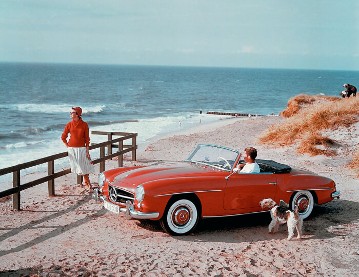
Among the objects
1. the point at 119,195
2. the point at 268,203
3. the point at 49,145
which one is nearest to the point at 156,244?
the point at 119,195

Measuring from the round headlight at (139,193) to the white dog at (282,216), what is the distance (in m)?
2.01

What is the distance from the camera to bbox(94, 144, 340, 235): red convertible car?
7.85 m

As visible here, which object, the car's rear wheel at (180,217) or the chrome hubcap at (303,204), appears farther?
the chrome hubcap at (303,204)

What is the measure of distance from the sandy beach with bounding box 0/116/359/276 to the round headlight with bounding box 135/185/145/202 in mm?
643

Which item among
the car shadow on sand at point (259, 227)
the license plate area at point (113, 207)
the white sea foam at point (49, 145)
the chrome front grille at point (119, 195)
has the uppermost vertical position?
the chrome front grille at point (119, 195)

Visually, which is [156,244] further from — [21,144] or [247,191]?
[21,144]

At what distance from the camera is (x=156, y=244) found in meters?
7.66

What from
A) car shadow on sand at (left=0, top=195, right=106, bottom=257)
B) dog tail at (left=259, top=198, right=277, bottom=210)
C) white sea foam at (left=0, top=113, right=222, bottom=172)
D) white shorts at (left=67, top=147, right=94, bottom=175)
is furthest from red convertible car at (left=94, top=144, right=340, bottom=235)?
white sea foam at (left=0, top=113, right=222, bottom=172)

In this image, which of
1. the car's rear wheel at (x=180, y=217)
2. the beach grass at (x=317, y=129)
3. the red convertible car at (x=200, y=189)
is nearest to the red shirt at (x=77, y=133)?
the red convertible car at (x=200, y=189)

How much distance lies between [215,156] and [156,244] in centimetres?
206

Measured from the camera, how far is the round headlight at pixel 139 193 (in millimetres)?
7750

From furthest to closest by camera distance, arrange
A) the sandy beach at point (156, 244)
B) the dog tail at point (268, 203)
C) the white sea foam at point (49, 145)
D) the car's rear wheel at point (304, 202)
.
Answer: the white sea foam at point (49, 145) → the car's rear wheel at point (304, 202) → the dog tail at point (268, 203) → the sandy beach at point (156, 244)

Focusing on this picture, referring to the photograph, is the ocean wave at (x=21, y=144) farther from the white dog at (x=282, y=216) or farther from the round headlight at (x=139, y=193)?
the white dog at (x=282, y=216)

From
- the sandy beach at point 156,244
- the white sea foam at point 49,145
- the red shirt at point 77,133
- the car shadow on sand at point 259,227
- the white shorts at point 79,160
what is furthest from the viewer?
the white sea foam at point 49,145
